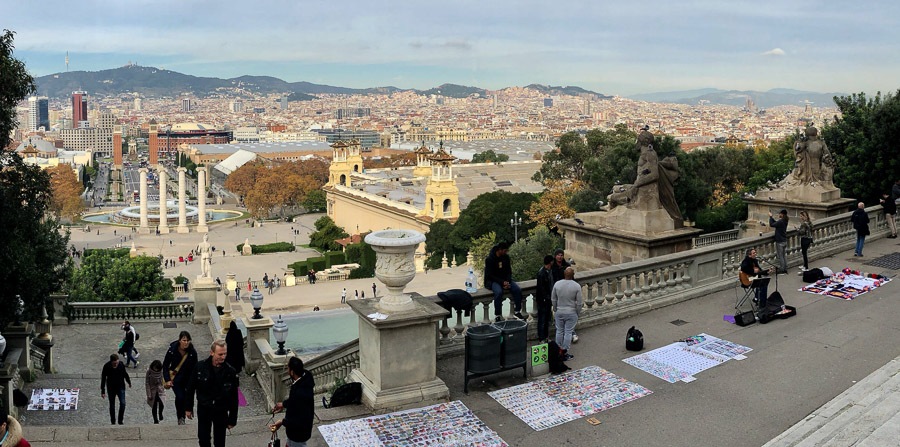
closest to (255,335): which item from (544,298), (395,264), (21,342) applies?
(21,342)

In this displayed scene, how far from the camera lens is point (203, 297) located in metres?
18.7

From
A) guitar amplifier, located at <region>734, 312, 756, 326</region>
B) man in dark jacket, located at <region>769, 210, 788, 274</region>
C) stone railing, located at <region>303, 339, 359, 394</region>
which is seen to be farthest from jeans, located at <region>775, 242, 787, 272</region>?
stone railing, located at <region>303, 339, 359, 394</region>

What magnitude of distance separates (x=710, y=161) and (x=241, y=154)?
4383 inches

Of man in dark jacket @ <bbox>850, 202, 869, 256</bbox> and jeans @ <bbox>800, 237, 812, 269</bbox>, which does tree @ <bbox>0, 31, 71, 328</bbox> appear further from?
man in dark jacket @ <bbox>850, 202, 869, 256</bbox>

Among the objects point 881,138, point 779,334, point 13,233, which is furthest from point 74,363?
point 881,138

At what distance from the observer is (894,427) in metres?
5.63

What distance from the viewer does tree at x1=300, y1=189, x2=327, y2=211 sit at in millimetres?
88562

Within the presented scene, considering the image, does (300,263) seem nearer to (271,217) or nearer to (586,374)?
(271,217)

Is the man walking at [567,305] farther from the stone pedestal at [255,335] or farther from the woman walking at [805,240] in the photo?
the stone pedestal at [255,335]

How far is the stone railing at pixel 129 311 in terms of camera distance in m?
18.2

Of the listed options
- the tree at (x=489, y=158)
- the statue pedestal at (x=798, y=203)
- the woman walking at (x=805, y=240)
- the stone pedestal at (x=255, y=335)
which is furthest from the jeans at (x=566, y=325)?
the tree at (x=489, y=158)

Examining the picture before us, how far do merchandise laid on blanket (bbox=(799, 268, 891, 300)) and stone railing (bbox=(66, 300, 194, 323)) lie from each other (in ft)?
48.0

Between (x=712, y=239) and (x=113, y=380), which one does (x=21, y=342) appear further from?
(x=712, y=239)

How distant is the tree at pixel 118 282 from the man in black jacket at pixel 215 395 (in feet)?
81.8
